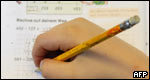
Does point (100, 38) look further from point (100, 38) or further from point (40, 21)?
point (40, 21)

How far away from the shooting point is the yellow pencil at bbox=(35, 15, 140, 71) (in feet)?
0.95

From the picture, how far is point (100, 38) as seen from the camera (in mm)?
332

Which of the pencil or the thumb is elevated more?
the pencil

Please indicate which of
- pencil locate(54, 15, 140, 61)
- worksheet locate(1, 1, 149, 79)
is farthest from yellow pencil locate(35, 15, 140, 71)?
worksheet locate(1, 1, 149, 79)

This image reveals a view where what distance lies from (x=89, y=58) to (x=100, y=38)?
6 cm

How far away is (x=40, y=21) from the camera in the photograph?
505 mm

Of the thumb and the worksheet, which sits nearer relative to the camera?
the thumb

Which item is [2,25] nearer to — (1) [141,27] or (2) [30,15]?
(2) [30,15]

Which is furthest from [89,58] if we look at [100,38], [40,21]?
[40,21]

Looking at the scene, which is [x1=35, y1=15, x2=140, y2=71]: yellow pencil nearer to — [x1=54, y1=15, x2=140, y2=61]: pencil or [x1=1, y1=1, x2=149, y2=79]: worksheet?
[x1=54, y1=15, x2=140, y2=61]: pencil

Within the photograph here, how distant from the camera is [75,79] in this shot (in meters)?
0.37

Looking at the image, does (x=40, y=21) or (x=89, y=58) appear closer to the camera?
(x=89, y=58)

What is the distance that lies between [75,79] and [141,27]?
21 cm

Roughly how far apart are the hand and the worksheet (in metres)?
0.08
